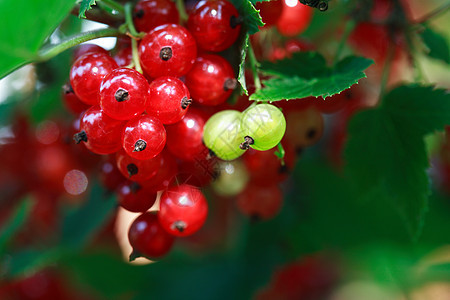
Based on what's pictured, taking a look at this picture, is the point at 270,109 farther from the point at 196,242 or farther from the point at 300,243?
the point at 196,242

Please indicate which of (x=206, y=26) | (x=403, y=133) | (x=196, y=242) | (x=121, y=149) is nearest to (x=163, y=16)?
(x=206, y=26)

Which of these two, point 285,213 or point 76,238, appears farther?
point 285,213

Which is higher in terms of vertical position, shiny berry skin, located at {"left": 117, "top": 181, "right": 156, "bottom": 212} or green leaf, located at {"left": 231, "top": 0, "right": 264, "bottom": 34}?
green leaf, located at {"left": 231, "top": 0, "right": 264, "bottom": 34}

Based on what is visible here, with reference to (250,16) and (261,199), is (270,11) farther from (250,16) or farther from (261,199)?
(261,199)

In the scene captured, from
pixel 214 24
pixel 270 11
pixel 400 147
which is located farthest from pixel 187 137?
pixel 400 147

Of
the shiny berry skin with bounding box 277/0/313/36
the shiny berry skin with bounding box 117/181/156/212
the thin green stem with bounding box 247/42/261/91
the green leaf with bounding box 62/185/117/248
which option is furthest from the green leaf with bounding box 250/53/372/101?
the green leaf with bounding box 62/185/117/248

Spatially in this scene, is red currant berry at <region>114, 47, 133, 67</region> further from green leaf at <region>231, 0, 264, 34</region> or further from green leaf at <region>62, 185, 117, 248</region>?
green leaf at <region>62, 185, 117, 248</region>

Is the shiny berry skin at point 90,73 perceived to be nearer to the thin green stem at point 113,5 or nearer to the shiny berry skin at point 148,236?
the thin green stem at point 113,5

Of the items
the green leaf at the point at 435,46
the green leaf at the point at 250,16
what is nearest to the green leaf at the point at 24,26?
the green leaf at the point at 250,16
